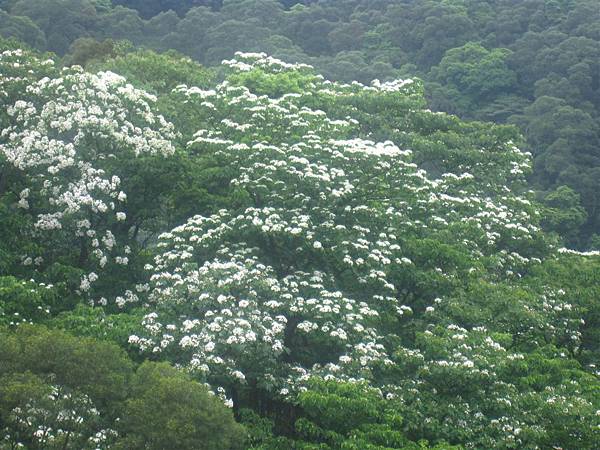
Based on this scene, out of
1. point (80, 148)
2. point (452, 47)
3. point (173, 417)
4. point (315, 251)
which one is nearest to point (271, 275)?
point (315, 251)

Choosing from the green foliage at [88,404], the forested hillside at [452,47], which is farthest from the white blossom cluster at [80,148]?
the forested hillside at [452,47]

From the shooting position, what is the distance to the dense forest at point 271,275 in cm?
1144

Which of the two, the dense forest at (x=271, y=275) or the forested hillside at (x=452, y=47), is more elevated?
the forested hillside at (x=452, y=47)

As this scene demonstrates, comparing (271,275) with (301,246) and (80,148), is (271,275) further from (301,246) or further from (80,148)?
(80,148)

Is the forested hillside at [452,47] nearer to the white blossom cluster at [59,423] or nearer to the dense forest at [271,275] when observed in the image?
the dense forest at [271,275]

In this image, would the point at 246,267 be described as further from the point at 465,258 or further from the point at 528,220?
the point at 528,220

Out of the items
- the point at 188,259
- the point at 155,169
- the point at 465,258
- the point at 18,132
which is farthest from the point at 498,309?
the point at 18,132

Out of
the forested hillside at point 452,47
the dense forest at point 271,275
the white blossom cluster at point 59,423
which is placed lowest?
the white blossom cluster at point 59,423

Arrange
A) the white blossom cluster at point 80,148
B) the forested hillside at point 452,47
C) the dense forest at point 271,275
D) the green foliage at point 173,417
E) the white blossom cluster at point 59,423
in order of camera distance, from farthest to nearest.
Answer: the forested hillside at point 452,47
the white blossom cluster at point 80,148
the dense forest at point 271,275
the green foliage at point 173,417
the white blossom cluster at point 59,423

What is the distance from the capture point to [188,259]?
17.7 meters

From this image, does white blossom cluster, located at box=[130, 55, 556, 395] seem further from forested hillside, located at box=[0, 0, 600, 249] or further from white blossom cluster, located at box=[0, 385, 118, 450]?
forested hillside, located at box=[0, 0, 600, 249]

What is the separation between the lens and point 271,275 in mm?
16922

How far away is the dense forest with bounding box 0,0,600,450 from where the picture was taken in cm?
1144

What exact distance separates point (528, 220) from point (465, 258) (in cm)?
521
